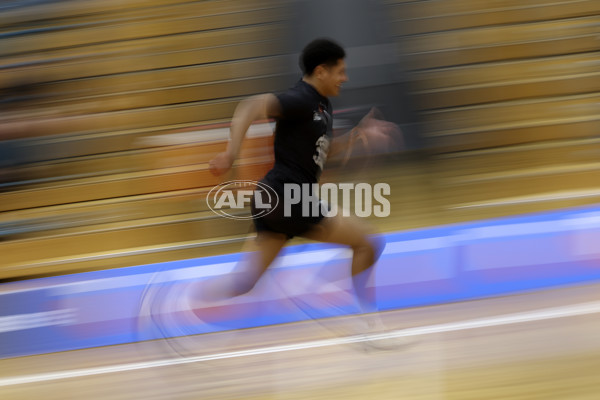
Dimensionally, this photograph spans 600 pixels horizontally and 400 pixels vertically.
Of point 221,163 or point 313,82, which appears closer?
point 221,163

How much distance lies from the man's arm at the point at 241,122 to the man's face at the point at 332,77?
0.27 meters

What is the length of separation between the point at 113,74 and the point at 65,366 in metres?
2.38

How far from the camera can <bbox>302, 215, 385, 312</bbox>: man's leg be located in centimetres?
312

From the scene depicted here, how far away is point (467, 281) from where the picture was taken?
14.0 ft

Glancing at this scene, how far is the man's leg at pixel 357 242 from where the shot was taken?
312cm

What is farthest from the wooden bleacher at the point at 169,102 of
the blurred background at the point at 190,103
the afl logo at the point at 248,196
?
the afl logo at the point at 248,196

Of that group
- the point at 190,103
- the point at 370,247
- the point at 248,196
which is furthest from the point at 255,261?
the point at 190,103

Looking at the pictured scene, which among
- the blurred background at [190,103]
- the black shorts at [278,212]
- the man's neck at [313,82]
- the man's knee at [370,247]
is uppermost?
the blurred background at [190,103]

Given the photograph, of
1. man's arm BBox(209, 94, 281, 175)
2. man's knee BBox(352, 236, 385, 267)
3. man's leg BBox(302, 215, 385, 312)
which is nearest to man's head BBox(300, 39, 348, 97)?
man's arm BBox(209, 94, 281, 175)

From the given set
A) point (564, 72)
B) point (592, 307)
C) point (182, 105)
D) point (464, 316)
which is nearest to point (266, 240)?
point (464, 316)

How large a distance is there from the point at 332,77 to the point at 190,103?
102 inches

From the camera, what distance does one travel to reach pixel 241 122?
2.77 m

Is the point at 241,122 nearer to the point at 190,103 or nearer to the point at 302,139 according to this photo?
the point at 302,139

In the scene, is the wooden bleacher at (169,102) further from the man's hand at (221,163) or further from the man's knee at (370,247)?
the man's hand at (221,163)
